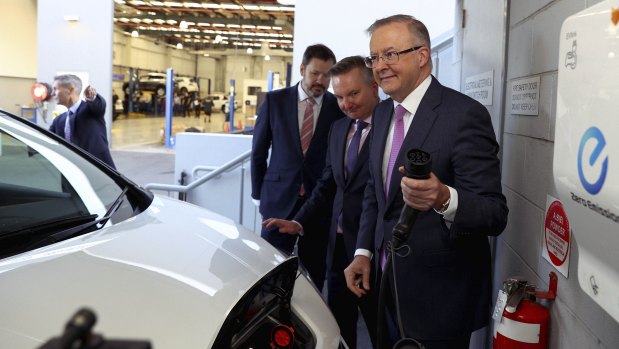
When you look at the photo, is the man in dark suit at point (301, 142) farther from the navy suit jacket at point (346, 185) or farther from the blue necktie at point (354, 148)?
the blue necktie at point (354, 148)

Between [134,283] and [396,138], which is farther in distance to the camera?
[396,138]

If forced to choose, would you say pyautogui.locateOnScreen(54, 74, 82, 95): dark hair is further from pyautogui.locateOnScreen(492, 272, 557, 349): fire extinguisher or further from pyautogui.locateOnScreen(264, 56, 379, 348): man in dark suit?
pyautogui.locateOnScreen(492, 272, 557, 349): fire extinguisher

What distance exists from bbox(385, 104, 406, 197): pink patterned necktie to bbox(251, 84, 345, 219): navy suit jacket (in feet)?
4.77

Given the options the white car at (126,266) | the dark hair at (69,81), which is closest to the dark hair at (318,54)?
the white car at (126,266)

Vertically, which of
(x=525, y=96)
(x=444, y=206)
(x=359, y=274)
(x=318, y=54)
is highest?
(x=318, y=54)

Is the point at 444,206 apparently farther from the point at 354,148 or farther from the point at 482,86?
the point at 482,86

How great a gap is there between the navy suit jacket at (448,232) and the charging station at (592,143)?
620 mm

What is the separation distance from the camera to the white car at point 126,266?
4.48 ft

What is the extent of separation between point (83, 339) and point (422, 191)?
1183mm

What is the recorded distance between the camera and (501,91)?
92.7 inches

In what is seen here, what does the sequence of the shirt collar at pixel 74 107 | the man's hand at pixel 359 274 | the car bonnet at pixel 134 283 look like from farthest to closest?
1. the shirt collar at pixel 74 107
2. the man's hand at pixel 359 274
3. the car bonnet at pixel 134 283

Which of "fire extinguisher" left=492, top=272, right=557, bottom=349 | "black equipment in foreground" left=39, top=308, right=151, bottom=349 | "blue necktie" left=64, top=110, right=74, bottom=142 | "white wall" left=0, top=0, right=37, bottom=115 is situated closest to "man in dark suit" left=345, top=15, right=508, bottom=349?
"fire extinguisher" left=492, top=272, right=557, bottom=349

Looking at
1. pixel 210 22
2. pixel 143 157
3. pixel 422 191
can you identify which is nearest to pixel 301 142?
pixel 422 191

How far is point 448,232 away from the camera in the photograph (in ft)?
6.03
